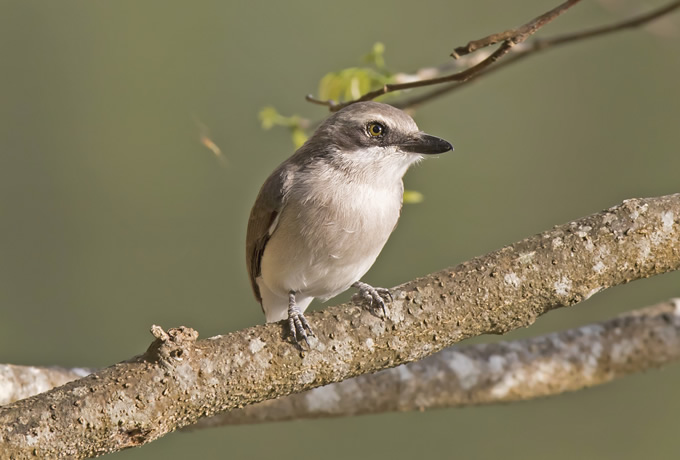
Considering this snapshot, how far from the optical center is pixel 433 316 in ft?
9.03

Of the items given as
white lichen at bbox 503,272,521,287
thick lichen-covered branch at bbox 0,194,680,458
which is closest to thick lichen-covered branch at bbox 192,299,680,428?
thick lichen-covered branch at bbox 0,194,680,458

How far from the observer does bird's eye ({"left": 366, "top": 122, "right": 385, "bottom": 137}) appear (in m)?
3.65

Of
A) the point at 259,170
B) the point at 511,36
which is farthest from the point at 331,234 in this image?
the point at 259,170

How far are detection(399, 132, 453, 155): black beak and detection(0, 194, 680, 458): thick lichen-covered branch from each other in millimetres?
872

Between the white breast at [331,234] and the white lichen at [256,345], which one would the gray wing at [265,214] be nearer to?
the white breast at [331,234]

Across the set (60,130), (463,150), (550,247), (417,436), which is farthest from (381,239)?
(60,130)

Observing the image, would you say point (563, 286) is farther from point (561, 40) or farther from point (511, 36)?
point (561, 40)

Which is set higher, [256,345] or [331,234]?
[331,234]

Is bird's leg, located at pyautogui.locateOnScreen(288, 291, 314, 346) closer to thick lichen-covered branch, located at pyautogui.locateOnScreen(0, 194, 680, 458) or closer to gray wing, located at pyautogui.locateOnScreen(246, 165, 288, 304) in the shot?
thick lichen-covered branch, located at pyautogui.locateOnScreen(0, 194, 680, 458)

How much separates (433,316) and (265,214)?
126cm

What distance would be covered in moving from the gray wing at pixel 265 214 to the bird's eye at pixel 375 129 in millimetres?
425

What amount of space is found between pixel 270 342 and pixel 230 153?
498 centimetres

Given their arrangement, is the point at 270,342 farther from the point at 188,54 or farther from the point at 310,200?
the point at 188,54

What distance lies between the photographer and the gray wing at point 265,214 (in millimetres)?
3719
